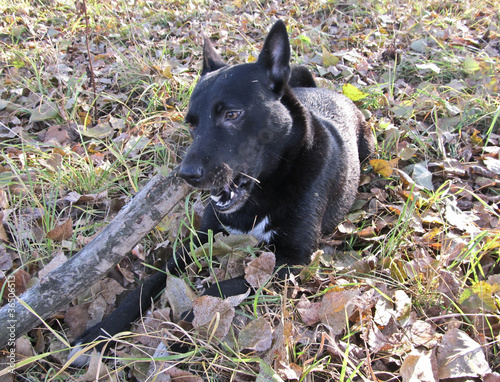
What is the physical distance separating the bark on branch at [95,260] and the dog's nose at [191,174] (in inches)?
2.1

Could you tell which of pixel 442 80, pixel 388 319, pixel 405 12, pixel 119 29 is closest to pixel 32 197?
pixel 388 319

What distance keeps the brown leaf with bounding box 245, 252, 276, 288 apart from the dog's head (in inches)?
12.8

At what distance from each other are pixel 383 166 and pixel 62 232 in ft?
7.13

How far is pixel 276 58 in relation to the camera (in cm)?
212

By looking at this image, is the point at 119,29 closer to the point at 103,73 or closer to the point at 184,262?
the point at 103,73

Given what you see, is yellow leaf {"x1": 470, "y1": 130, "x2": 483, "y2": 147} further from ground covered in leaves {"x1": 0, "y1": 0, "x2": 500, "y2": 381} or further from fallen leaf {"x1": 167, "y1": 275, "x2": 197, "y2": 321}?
fallen leaf {"x1": 167, "y1": 275, "x2": 197, "y2": 321}

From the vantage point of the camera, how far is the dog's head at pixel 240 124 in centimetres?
186

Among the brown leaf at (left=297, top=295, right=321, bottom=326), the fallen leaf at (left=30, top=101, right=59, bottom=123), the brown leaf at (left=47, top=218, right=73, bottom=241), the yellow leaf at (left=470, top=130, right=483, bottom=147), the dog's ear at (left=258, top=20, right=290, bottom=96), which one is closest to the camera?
the brown leaf at (left=297, top=295, right=321, bottom=326)

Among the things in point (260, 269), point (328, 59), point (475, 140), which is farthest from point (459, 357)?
point (328, 59)

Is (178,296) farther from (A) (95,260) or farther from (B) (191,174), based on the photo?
(B) (191,174)

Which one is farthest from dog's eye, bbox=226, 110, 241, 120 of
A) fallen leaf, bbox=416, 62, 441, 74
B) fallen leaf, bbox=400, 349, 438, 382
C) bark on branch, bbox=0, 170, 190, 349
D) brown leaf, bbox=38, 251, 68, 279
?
Result: fallen leaf, bbox=416, 62, 441, 74

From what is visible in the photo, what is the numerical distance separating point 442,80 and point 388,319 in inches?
109

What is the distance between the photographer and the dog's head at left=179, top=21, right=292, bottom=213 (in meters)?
1.86

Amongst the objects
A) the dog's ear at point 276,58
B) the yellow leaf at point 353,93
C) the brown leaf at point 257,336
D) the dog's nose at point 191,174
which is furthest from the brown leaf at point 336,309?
the yellow leaf at point 353,93
